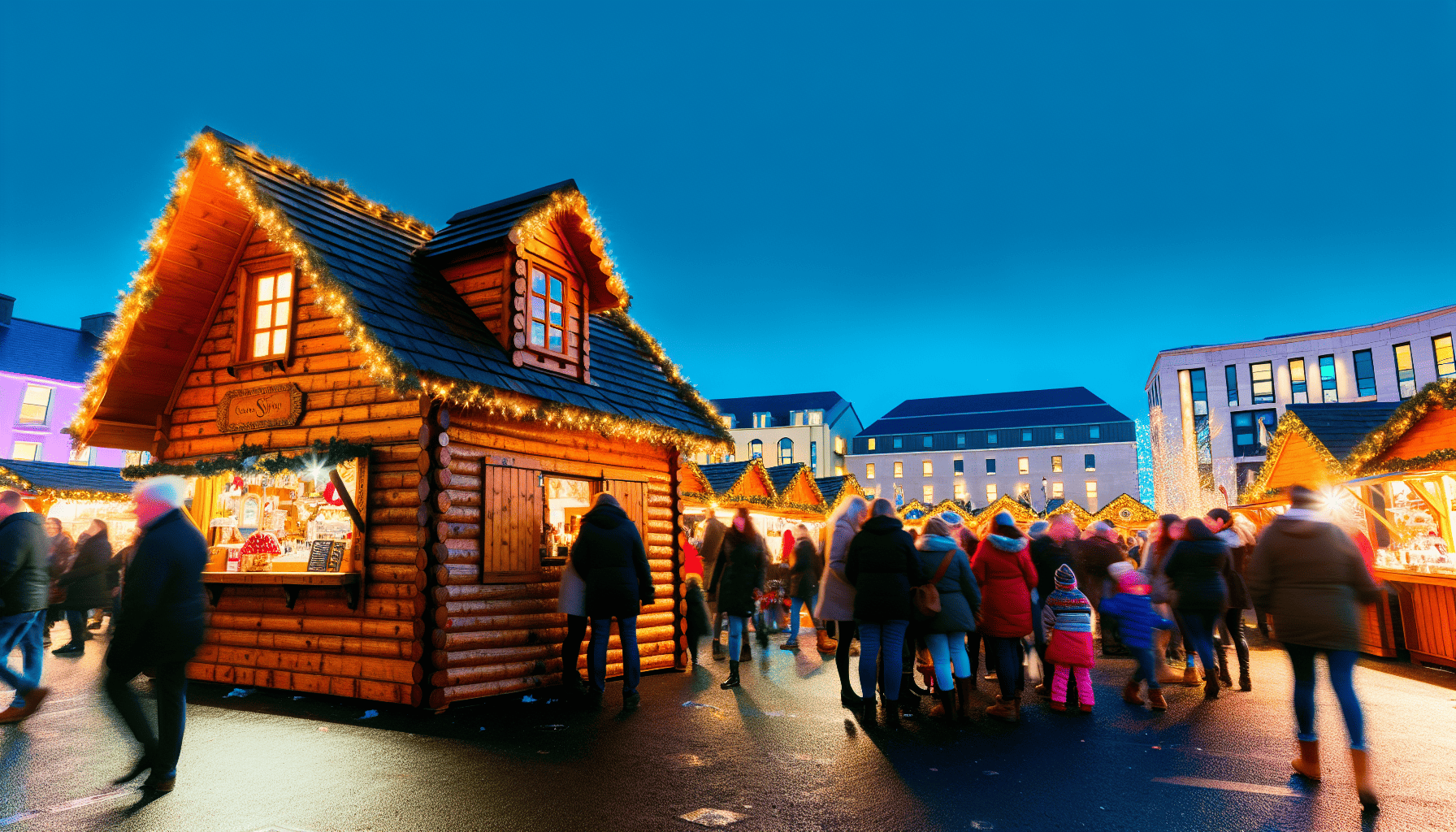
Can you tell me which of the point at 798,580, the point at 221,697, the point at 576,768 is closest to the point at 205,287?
the point at 221,697

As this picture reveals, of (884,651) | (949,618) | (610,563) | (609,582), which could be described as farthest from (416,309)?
(949,618)

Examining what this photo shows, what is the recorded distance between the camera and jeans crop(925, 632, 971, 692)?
24.9 ft

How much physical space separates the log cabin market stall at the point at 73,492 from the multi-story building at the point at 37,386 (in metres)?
17.0

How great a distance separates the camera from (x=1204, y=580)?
8406 millimetres

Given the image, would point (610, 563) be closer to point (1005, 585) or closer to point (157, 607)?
point (1005, 585)

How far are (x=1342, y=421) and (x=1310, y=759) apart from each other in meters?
14.5

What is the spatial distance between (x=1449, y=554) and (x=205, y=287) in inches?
649

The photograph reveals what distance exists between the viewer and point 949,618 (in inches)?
299

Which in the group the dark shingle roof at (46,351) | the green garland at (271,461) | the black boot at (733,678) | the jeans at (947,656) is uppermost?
the dark shingle roof at (46,351)

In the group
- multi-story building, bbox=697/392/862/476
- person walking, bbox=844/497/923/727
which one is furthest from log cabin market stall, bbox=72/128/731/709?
multi-story building, bbox=697/392/862/476

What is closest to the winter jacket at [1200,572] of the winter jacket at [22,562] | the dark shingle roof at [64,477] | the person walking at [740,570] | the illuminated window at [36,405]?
the person walking at [740,570]

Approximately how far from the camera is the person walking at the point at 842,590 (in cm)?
805

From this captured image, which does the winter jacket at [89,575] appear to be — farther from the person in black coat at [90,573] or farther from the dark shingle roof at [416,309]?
the dark shingle roof at [416,309]

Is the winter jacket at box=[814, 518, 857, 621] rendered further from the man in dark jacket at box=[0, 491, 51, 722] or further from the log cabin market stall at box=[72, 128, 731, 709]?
the man in dark jacket at box=[0, 491, 51, 722]
